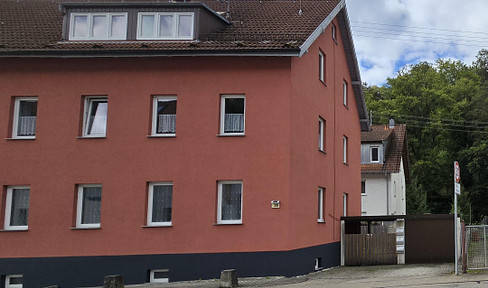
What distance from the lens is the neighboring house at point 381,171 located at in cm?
3591

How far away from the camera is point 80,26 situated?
1777 centimetres

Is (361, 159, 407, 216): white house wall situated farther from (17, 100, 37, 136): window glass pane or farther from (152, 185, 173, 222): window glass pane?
(17, 100, 37, 136): window glass pane

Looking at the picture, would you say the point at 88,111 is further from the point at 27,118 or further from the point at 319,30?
the point at 319,30

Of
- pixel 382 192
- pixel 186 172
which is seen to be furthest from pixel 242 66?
pixel 382 192

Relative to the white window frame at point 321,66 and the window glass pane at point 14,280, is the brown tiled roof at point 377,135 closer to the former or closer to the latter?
the white window frame at point 321,66

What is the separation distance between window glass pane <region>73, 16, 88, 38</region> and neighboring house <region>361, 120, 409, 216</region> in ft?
75.1

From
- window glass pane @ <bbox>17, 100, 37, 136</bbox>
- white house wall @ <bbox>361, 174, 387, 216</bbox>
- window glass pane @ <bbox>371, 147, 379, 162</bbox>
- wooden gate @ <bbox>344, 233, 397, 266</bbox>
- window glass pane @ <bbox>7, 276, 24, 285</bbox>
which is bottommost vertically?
window glass pane @ <bbox>7, 276, 24, 285</bbox>

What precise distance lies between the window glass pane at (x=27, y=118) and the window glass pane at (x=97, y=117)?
1705 mm

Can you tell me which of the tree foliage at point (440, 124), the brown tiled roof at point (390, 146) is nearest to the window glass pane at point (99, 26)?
the brown tiled roof at point (390, 146)

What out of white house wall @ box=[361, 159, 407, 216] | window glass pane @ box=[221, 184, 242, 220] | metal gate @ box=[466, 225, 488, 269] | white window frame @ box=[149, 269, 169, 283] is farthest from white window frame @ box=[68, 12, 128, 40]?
white house wall @ box=[361, 159, 407, 216]

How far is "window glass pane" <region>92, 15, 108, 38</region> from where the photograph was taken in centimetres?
1769

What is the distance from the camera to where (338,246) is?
2152cm

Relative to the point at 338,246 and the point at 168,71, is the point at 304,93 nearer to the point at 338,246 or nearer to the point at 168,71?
the point at 168,71

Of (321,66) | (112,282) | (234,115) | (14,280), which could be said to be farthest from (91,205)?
(321,66)
